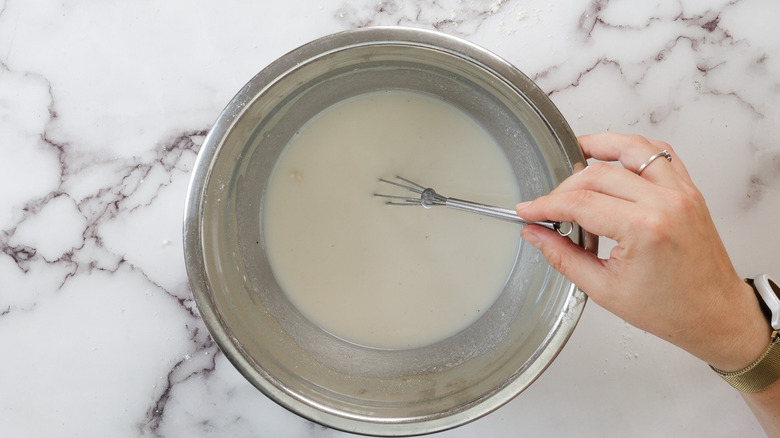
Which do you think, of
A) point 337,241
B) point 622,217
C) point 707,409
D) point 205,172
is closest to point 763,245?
point 707,409

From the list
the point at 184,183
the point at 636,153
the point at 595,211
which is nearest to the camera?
the point at 595,211

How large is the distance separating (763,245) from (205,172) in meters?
0.95

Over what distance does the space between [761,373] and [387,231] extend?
2.02 feet

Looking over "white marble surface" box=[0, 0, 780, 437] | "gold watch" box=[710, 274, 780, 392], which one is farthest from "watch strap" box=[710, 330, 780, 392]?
"white marble surface" box=[0, 0, 780, 437]

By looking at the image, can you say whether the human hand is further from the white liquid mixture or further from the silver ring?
the white liquid mixture

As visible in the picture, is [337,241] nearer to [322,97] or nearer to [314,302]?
[314,302]

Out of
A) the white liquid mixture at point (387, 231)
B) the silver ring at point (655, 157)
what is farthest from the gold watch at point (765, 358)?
the white liquid mixture at point (387, 231)

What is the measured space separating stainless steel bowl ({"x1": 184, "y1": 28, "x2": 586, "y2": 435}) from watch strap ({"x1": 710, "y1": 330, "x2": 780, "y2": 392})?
0.92ft

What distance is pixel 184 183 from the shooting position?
0.96 meters

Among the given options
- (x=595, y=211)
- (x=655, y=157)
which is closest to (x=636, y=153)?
(x=655, y=157)

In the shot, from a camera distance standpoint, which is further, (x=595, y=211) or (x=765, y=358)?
(x=765, y=358)

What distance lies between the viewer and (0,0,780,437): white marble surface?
37.3 inches

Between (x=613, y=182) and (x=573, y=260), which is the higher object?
(x=613, y=182)

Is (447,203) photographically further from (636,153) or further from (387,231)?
(636,153)
